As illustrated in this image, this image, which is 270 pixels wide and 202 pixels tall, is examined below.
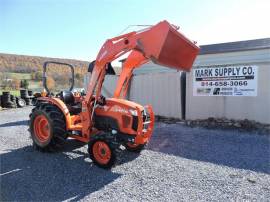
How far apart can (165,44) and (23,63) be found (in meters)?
41.7

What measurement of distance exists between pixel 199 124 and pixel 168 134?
171 centimetres

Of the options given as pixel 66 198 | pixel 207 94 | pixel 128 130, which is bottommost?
pixel 66 198

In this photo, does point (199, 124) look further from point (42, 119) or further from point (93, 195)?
point (93, 195)

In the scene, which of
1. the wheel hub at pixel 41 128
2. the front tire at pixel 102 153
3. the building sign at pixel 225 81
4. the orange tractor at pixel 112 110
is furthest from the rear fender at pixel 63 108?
the building sign at pixel 225 81

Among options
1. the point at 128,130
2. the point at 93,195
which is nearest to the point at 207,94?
the point at 128,130

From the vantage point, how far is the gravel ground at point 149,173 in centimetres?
351

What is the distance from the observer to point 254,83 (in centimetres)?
784

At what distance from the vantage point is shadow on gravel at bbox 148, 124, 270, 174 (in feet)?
16.2

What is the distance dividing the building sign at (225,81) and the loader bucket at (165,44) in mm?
4090

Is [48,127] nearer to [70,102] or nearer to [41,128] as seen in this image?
[41,128]

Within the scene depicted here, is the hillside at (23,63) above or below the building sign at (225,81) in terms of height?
above

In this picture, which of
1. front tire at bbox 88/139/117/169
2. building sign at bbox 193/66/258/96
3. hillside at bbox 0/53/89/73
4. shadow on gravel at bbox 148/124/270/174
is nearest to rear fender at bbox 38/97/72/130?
front tire at bbox 88/139/117/169

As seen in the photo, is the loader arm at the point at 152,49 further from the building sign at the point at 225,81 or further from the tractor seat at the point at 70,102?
the building sign at the point at 225,81

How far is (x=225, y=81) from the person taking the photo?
832 centimetres
